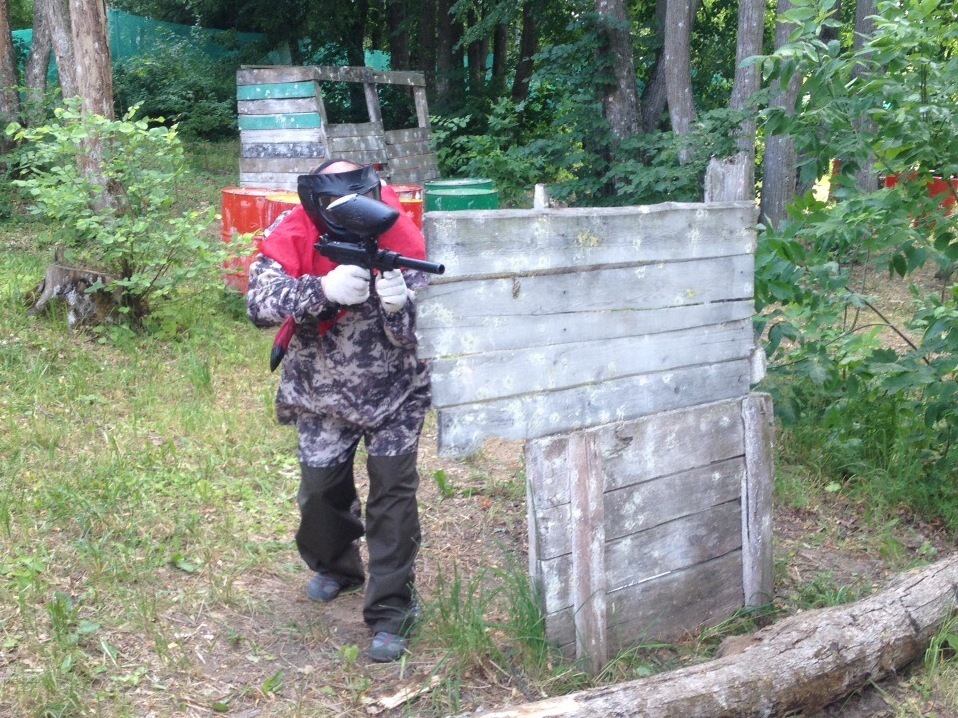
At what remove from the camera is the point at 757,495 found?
3551mm

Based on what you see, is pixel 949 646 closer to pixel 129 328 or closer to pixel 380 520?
pixel 380 520

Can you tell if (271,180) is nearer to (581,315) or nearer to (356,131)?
(356,131)

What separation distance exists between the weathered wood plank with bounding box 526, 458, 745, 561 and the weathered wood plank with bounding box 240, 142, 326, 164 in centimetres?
626

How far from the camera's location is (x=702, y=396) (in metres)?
3.40

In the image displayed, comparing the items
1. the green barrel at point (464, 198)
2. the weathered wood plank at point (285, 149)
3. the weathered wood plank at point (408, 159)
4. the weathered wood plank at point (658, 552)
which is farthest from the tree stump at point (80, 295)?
the weathered wood plank at point (408, 159)

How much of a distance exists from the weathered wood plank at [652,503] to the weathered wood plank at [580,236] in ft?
2.52

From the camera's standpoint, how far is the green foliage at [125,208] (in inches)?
231

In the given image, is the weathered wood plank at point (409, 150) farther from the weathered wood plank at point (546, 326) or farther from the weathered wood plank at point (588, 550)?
the weathered wood plank at point (588, 550)

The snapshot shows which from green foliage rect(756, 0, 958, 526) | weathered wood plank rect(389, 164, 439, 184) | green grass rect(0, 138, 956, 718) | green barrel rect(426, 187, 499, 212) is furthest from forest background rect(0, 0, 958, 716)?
green barrel rect(426, 187, 499, 212)

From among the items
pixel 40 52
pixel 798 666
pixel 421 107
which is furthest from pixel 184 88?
pixel 798 666

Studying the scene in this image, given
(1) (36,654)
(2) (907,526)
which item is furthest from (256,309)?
(2) (907,526)

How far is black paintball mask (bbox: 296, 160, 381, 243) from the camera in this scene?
309 cm

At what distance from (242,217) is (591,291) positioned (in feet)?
15.8

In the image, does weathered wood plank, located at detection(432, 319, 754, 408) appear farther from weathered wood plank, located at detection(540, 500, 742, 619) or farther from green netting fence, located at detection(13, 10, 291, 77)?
green netting fence, located at detection(13, 10, 291, 77)
